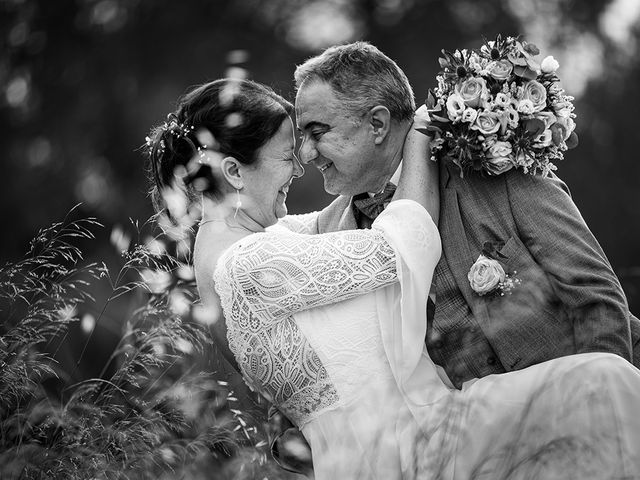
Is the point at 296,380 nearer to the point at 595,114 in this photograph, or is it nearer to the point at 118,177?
the point at 118,177

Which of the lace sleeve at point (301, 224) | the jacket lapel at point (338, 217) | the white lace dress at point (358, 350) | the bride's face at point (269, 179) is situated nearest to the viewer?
the white lace dress at point (358, 350)

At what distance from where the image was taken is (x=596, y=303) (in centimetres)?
344

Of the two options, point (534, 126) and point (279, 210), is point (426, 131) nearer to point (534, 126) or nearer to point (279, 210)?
point (534, 126)

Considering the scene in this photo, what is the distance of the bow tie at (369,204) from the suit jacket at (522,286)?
38 cm

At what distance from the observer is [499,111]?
3.66 m

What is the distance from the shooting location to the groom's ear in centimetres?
401

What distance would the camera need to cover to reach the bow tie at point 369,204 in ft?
13.6

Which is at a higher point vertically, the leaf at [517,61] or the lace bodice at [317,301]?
the leaf at [517,61]

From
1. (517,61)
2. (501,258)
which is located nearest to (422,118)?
(517,61)

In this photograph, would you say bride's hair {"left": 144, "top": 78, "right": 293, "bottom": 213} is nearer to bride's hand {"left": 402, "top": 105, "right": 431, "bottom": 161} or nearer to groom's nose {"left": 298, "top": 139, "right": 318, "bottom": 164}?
groom's nose {"left": 298, "top": 139, "right": 318, "bottom": 164}

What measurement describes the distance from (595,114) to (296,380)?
10.7 metres

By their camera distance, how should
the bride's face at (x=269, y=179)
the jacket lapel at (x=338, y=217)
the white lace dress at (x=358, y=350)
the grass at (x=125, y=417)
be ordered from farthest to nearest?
the jacket lapel at (x=338, y=217) → the bride's face at (x=269, y=179) → the white lace dress at (x=358, y=350) → the grass at (x=125, y=417)

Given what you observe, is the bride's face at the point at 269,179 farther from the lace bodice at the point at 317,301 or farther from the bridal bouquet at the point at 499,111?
the bridal bouquet at the point at 499,111

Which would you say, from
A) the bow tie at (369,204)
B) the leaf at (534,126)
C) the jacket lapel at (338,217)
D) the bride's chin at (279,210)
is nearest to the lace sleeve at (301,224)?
the jacket lapel at (338,217)
